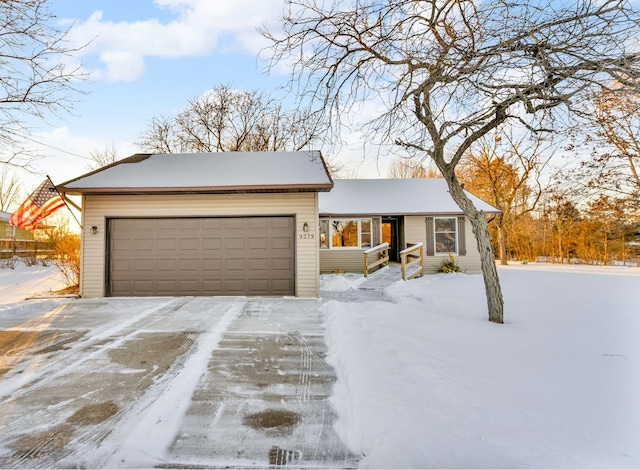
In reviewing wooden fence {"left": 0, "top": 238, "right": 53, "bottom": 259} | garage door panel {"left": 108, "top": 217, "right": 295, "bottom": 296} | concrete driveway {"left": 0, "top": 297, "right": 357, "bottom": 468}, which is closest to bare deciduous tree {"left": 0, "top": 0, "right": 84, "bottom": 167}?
garage door panel {"left": 108, "top": 217, "right": 295, "bottom": 296}

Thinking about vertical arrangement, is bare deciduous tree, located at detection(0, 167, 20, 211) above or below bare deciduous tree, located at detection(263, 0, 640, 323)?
above

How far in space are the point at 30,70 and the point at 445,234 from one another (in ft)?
45.1

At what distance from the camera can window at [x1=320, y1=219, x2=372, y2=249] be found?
1307 cm

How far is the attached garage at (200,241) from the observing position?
8.18 metres

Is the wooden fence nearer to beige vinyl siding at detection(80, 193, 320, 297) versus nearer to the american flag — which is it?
the american flag

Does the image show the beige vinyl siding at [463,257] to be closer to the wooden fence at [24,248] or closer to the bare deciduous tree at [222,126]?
the bare deciduous tree at [222,126]

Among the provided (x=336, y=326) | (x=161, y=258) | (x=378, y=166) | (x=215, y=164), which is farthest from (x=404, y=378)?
(x=215, y=164)

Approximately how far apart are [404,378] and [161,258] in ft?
24.2

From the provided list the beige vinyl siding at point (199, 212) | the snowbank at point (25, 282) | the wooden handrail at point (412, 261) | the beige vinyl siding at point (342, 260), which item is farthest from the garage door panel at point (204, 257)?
the beige vinyl siding at point (342, 260)

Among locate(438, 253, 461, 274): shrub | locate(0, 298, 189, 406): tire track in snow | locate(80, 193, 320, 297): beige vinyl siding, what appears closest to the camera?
locate(0, 298, 189, 406): tire track in snow

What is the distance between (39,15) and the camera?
21.6 ft

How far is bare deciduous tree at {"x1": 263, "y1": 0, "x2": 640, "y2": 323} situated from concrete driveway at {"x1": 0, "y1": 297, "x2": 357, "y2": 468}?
383cm

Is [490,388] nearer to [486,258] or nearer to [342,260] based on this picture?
[486,258]

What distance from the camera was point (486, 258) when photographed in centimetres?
542
